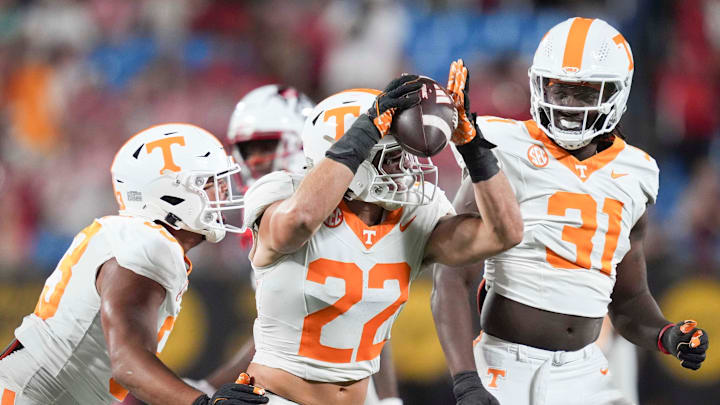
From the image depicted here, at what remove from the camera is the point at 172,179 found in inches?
143

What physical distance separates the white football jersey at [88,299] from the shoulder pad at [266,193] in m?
0.42

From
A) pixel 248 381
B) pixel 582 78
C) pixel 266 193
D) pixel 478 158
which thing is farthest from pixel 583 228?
pixel 248 381

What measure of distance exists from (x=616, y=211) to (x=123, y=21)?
7161 millimetres

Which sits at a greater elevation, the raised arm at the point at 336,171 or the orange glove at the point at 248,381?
the raised arm at the point at 336,171

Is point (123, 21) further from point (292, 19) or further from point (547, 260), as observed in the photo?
point (547, 260)

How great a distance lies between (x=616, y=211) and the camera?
135 inches

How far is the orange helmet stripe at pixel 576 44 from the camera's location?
344cm

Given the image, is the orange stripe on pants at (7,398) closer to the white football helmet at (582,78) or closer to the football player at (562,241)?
the football player at (562,241)

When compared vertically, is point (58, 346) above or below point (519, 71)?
above

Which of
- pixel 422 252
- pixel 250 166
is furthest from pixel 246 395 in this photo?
pixel 250 166

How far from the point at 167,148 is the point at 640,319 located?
1.87 m

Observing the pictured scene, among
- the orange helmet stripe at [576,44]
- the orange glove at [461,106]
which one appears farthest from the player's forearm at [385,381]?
the orange helmet stripe at [576,44]

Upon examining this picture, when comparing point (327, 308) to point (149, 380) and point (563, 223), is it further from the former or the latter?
point (563, 223)

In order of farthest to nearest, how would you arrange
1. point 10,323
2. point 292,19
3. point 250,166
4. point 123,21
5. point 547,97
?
point 123,21, point 292,19, point 10,323, point 250,166, point 547,97
